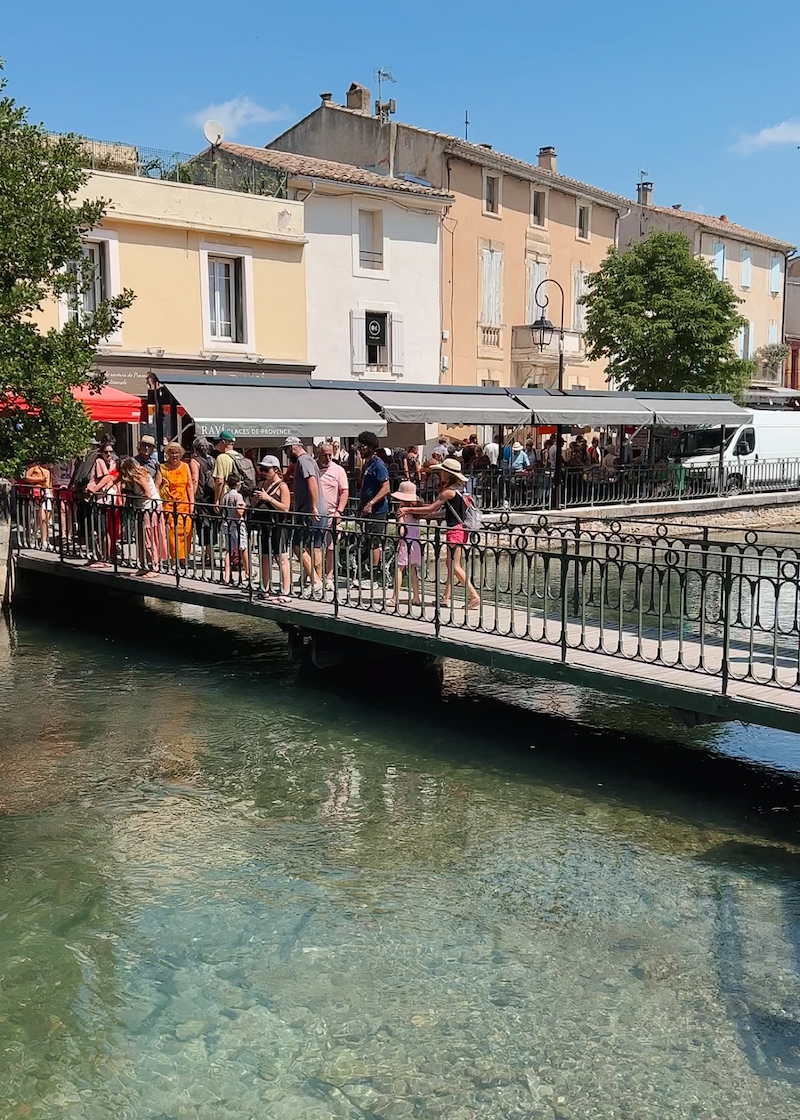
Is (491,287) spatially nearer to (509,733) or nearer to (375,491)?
(375,491)

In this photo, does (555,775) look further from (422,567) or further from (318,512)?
(318,512)

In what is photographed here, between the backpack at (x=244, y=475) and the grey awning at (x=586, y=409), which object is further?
the grey awning at (x=586, y=409)

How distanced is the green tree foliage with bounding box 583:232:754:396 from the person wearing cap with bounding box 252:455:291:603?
852 inches

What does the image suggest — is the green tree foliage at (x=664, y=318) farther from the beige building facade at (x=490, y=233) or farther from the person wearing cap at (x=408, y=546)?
the person wearing cap at (x=408, y=546)

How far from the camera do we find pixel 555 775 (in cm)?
850

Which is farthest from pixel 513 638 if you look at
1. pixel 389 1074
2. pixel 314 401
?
pixel 314 401

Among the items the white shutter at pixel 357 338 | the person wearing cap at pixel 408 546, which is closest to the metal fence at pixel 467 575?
the person wearing cap at pixel 408 546

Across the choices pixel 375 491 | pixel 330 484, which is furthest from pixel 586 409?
pixel 330 484

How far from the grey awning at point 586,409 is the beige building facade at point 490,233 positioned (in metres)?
6.81

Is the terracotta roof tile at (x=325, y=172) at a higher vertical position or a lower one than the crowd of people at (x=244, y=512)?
higher

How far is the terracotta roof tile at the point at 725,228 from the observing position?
43147 mm

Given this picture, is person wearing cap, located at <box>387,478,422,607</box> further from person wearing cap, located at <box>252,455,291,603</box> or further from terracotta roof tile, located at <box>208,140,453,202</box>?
terracotta roof tile, located at <box>208,140,453,202</box>

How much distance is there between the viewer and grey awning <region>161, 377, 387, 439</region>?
18.0 meters

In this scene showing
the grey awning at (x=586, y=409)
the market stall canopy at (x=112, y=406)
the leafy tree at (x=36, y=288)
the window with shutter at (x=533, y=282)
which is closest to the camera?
the leafy tree at (x=36, y=288)
